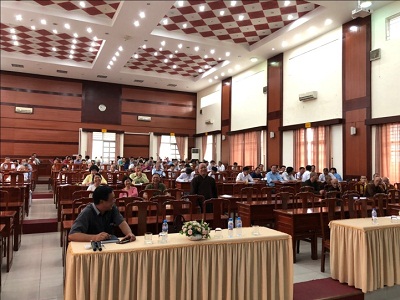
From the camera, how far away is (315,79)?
35.1 feet

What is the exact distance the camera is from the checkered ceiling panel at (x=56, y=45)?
10602 millimetres

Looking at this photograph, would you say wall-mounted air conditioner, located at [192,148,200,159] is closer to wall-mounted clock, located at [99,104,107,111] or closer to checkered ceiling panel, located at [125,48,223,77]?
checkered ceiling panel, located at [125,48,223,77]

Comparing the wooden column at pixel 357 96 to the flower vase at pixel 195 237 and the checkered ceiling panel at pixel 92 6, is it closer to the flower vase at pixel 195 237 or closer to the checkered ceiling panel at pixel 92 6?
the checkered ceiling panel at pixel 92 6

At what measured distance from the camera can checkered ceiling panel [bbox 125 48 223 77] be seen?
12.8 metres

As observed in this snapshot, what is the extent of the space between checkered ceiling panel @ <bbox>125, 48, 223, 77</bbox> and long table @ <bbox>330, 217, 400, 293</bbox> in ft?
34.3

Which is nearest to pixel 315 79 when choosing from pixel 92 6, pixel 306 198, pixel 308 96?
pixel 308 96

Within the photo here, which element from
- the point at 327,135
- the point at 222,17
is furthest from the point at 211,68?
the point at 327,135

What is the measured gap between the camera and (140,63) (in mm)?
14102

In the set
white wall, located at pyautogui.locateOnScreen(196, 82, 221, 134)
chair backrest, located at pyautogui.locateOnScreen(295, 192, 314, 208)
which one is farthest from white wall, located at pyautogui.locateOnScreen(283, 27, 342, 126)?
chair backrest, located at pyautogui.locateOnScreen(295, 192, 314, 208)

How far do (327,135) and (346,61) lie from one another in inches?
89.8

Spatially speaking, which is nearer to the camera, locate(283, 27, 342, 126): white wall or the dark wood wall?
locate(283, 27, 342, 126): white wall

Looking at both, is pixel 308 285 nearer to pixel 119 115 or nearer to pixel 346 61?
pixel 346 61

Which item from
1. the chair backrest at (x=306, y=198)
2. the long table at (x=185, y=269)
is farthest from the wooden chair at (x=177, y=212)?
the chair backrest at (x=306, y=198)

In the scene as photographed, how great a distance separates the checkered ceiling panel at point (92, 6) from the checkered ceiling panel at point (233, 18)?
1.57 m
